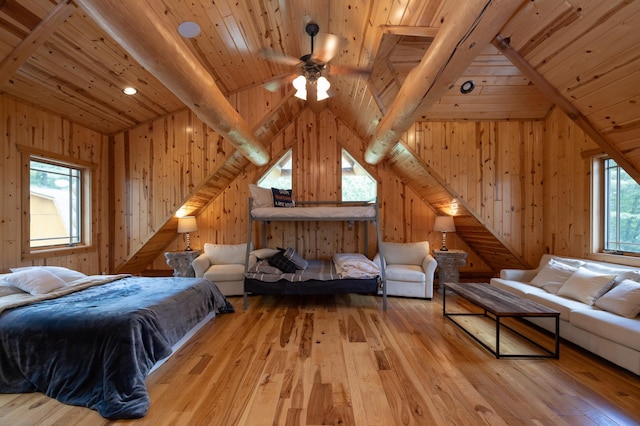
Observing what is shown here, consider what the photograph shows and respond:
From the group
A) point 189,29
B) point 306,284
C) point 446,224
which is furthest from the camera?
point 446,224

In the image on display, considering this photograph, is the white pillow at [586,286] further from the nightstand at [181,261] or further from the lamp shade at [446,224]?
the nightstand at [181,261]

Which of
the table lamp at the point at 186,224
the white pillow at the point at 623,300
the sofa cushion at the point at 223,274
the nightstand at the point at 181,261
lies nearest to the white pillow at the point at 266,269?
the sofa cushion at the point at 223,274

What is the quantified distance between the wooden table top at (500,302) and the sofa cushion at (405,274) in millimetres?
807

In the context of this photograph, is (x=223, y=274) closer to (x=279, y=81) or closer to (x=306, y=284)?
(x=306, y=284)

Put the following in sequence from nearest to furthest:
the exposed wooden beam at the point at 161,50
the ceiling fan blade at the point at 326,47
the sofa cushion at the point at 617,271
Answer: the exposed wooden beam at the point at 161,50, the ceiling fan blade at the point at 326,47, the sofa cushion at the point at 617,271

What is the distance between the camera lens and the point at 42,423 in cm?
168

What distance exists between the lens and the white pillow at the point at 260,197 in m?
4.29

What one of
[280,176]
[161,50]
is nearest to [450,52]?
[161,50]

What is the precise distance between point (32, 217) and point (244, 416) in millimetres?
3713

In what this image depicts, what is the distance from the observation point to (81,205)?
410 cm

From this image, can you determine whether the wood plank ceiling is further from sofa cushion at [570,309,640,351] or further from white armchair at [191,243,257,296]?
white armchair at [191,243,257,296]

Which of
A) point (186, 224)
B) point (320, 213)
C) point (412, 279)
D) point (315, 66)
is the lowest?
point (412, 279)

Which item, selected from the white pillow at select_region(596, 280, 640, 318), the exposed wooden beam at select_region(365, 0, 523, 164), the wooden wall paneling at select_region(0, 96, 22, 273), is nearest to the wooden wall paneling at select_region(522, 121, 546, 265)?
the white pillow at select_region(596, 280, 640, 318)

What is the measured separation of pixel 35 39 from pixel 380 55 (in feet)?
9.87
